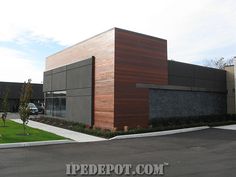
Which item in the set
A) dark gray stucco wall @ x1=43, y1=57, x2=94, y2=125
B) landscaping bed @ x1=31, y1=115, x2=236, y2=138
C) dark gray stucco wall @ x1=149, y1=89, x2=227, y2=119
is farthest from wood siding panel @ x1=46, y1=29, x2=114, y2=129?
dark gray stucco wall @ x1=149, y1=89, x2=227, y2=119

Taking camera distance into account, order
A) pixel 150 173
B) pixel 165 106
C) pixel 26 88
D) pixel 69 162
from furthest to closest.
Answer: pixel 165 106, pixel 26 88, pixel 69 162, pixel 150 173

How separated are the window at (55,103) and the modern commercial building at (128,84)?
19 cm

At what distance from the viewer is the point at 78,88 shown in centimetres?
2423

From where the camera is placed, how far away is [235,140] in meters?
15.9

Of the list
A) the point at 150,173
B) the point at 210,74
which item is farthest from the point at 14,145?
the point at 210,74

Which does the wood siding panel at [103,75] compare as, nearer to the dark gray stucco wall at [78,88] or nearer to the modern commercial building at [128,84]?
the modern commercial building at [128,84]

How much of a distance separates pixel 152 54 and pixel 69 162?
1345cm

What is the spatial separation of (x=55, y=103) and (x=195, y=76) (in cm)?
1415

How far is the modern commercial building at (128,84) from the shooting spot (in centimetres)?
2011

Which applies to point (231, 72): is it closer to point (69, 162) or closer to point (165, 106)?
point (165, 106)

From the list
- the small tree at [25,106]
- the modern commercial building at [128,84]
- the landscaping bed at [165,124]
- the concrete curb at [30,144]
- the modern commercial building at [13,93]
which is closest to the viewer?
the concrete curb at [30,144]

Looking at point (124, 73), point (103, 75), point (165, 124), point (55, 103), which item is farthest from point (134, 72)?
point (55, 103)

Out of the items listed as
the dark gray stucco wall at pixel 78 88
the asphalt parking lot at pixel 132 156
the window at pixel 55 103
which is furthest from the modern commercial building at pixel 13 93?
the asphalt parking lot at pixel 132 156

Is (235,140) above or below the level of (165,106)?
below
